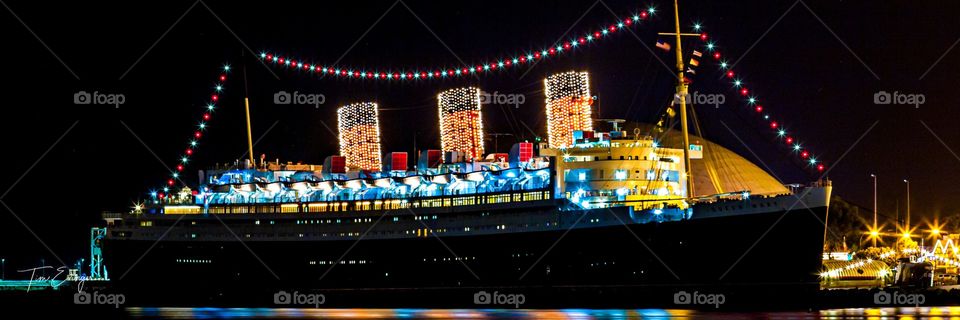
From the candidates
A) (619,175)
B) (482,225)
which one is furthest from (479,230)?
(619,175)

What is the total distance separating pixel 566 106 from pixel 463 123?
1050 cm

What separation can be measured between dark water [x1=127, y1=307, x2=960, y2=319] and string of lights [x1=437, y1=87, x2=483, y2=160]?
19.4m

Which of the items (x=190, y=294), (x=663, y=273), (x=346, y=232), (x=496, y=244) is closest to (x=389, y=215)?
(x=346, y=232)

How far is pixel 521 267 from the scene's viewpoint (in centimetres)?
6275

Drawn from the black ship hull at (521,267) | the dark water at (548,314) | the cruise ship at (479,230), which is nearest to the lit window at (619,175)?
the cruise ship at (479,230)

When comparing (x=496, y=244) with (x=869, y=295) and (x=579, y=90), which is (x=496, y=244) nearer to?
(x=579, y=90)

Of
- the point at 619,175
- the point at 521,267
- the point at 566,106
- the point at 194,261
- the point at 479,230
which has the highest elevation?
the point at 566,106

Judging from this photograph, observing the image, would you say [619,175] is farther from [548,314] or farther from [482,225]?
[548,314]

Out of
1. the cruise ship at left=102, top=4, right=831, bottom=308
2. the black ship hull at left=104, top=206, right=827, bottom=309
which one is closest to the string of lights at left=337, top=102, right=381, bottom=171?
the cruise ship at left=102, top=4, right=831, bottom=308

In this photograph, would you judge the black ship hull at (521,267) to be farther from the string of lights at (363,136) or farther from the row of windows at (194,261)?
the string of lights at (363,136)

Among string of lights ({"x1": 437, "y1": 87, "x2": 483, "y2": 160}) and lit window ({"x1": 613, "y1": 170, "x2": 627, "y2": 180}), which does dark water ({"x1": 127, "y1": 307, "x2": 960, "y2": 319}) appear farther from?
string of lights ({"x1": 437, "y1": 87, "x2": 483, "y2": 160})

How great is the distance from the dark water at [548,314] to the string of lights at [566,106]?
14.2m

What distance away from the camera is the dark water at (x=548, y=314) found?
1901 inches

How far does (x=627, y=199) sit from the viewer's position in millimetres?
61438
